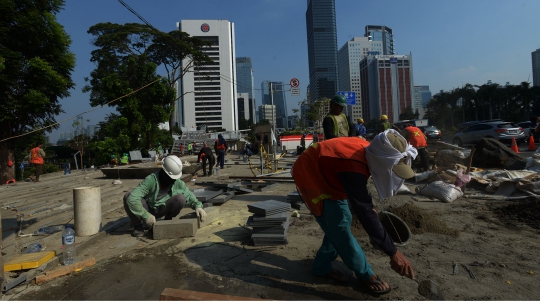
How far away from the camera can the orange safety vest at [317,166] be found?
2.51 metres

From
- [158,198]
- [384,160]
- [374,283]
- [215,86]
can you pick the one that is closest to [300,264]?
[374,283]

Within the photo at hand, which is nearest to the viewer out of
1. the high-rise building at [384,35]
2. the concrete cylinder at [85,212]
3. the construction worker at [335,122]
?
the concrete cylinder at [85,212]

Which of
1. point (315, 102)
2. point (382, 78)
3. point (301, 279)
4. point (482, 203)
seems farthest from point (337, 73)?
point (301, 279)

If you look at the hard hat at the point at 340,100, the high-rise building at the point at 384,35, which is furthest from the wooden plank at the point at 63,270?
the high-rise building at the point at 384,35

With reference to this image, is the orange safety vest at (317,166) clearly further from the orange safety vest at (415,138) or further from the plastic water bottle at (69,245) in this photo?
the orange safety vest at (415,138)

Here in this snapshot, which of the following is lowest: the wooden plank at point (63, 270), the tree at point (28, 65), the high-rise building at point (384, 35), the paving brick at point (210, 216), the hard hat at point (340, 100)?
the wooden plank at point (63, 270)

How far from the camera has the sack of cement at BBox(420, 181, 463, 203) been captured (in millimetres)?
6129

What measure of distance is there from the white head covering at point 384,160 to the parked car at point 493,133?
15.4 m

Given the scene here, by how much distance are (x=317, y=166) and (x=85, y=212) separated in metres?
3.61

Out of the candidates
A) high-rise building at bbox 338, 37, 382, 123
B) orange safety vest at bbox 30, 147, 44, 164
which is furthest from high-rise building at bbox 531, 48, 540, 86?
Result: orange safety vest at bbox 30, 147, 44, 164

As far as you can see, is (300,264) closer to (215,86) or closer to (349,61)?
(349,61)

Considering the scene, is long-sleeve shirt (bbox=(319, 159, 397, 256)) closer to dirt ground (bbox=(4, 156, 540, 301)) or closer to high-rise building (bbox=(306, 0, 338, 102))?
dirt ground (bbox=(4, 156, 540, 301))

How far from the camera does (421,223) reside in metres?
4.47

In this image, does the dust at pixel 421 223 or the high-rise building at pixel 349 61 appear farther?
the high-rise building at pixel 349 61
